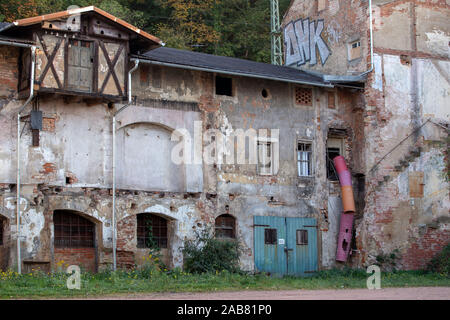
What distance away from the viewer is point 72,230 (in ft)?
79.6

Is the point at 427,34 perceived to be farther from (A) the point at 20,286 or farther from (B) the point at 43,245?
(A) the point at 20,286

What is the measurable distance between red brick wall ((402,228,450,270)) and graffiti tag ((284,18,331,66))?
8.30 m

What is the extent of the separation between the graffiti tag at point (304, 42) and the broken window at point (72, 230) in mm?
12578

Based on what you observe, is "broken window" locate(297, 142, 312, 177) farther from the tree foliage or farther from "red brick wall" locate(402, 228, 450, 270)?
the tree foliage

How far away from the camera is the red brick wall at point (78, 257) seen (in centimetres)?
2367

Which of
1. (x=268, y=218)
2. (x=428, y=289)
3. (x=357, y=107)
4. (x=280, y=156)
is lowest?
(x=428, y=289)

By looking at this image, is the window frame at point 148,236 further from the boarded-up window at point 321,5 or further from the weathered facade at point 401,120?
the boarded-up window at point 321,5

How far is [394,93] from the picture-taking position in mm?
29141

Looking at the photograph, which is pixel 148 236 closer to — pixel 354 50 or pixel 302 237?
pixel 302 237

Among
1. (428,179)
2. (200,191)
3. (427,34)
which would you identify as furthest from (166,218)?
(427,34)

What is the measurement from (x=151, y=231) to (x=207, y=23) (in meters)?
20.7
